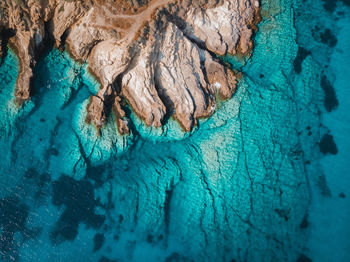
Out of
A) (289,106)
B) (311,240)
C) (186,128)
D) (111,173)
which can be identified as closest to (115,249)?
(111,173)

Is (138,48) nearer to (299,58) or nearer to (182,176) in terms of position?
(182,176)

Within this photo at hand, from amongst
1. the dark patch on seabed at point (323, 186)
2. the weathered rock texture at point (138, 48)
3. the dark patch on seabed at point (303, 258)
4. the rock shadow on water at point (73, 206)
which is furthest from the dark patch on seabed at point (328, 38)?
the rock shadow on water at point (73, 206)

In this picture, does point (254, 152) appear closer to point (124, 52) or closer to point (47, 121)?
point (124, 52)

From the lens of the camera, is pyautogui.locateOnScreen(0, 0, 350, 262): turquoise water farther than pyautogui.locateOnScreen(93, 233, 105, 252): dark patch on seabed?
Yes

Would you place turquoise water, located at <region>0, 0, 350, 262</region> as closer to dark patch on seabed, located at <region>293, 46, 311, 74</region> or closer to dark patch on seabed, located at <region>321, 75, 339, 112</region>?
dark patch on seabed, located at <region>321, 75, 339, 112</region>

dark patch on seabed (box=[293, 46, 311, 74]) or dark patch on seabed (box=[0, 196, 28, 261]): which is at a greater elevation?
dark patch on seabed (box=[293, 46, 311, 74])

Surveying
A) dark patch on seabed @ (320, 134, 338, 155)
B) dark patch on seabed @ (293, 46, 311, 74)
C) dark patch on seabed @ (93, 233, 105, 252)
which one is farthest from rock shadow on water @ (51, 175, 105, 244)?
dark patch on seabed @ (293, 46, 311, 74)

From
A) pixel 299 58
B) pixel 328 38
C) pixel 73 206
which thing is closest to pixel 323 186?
pixel 299 58
